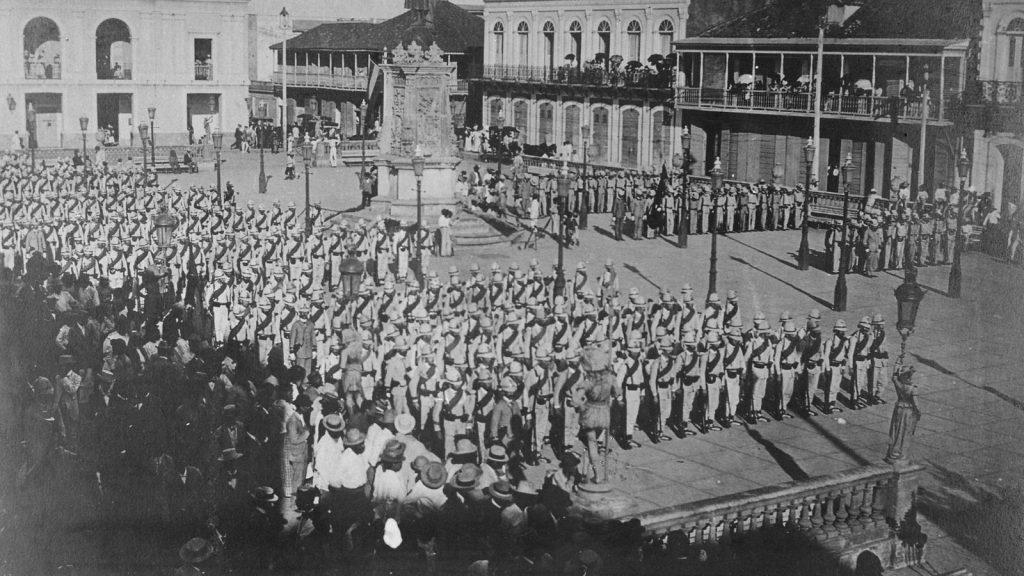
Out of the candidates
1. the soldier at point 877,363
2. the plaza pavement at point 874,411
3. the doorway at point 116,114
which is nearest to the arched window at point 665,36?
the plaza pavement at point 874,411

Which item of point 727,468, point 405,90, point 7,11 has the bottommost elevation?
point 727,468

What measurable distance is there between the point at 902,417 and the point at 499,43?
165 feet

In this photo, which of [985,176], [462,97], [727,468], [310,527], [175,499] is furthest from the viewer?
[462,97]

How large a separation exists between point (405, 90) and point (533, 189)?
22.4 feet

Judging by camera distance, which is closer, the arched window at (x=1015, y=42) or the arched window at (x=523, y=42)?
the arched window at (x=1015, y=42)

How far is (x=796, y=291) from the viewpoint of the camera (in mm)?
27734

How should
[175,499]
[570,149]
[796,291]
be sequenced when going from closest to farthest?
1. [175,499]
2. [796,291]
3. [570,149]

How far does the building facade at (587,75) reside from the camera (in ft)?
166

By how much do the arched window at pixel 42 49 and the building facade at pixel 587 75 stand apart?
23564 mm

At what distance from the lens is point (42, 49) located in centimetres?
6062

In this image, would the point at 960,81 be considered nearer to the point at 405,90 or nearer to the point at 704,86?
the point at 704,86

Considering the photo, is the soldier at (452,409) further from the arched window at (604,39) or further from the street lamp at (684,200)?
the arched window at (604,39)

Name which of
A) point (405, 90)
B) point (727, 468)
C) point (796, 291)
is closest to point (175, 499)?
point (727, 468)

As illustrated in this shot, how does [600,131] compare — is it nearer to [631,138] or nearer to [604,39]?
[631,138]
